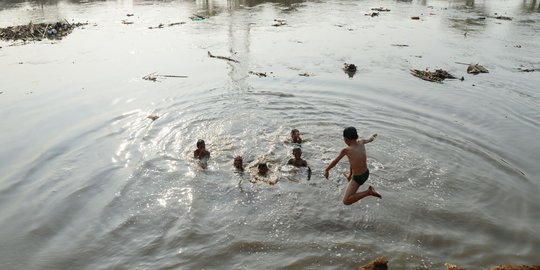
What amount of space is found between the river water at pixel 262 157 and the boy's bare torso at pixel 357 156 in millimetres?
1139

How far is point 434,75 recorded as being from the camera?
16.9 meters

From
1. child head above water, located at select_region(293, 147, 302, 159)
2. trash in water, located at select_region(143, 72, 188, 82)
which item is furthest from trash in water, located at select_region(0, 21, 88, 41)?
child head above water, located at select_region(293, 147, 302, 159)

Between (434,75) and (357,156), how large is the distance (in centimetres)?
Answer: 1178

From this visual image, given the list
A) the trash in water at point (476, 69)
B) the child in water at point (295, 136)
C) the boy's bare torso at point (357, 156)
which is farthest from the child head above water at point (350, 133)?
the trash in water at point (476, 69)

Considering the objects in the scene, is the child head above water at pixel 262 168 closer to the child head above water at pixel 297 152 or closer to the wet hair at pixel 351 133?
the child head above water at pixel 297 152

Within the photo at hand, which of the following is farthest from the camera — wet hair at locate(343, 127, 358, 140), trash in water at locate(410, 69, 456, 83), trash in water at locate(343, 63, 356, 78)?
trash in water at locate(343, 63, 356, 78)

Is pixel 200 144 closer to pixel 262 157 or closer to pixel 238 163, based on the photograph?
pixel 238 163

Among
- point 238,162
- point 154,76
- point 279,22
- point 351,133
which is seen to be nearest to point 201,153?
point 238,162

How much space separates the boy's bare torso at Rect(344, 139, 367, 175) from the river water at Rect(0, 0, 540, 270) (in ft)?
3.74

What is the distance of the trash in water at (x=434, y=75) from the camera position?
16609mm

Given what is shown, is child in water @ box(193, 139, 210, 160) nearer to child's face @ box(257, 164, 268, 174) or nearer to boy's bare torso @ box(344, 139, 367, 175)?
child's face @ box(257, 164, 268, 174)

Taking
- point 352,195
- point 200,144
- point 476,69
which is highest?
point 476,69

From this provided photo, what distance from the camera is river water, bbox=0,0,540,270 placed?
6938 millimetres

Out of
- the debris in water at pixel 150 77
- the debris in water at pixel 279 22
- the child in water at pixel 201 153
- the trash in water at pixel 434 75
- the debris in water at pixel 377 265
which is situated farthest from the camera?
the debris in water at pixel 279 22
